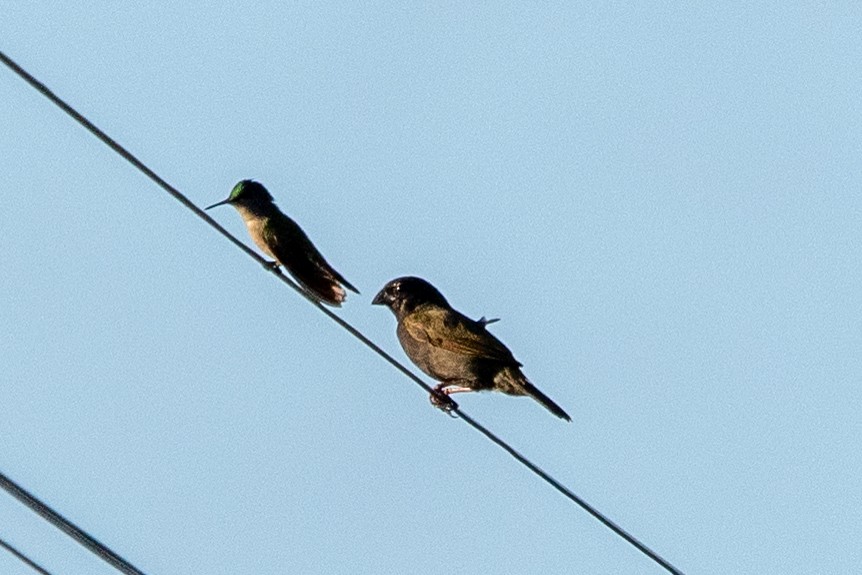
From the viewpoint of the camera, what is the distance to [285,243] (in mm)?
15086

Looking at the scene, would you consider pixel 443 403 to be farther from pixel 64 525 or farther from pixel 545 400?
pixel 64 525

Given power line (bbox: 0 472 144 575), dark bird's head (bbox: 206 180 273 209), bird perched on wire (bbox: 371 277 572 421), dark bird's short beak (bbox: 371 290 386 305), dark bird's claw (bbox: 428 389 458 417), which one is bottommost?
power line (bbox: 0 472 144 575)

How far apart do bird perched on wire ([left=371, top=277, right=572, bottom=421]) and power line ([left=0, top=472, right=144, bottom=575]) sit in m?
5.15

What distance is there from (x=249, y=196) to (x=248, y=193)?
0.04 meters

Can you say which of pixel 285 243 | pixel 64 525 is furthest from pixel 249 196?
pixel 64 525

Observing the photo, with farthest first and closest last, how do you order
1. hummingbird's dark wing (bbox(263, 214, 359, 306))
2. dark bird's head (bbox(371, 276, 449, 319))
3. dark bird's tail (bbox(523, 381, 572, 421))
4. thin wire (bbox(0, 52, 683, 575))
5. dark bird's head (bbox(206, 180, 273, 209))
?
1. dark bird's head (bbox(206, 180, 273, 209))
2. dark bird's head (bbox(371, 276, 449, 319))
3. hummingbird's dark wing (bbox(263, 214, 359, 306))
4. dark bird's tail (bbox(523, 381, 572, 421))
5. thin wire (bbox(0, 52, 683, 575))

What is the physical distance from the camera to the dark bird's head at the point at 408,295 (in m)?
14.8

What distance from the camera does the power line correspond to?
7.68 metres

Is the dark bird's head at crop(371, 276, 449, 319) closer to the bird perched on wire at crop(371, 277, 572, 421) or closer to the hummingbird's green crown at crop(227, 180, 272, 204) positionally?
the bird perched on wire at crop(371, 277, 572, 421)

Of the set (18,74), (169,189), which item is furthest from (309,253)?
(18,74)

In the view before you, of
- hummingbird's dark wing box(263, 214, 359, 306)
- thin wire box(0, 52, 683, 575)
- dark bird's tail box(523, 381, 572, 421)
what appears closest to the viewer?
thin wire box(0, 52, 683, 575)

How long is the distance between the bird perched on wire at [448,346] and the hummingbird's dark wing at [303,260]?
53 centimetres

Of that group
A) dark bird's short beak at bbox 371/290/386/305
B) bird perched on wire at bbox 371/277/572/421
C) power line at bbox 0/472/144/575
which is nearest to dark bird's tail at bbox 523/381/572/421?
bird perched on wire at bbox 371/277/572/421

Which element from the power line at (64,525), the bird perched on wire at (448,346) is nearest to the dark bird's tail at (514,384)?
the bird perched on wire at (448,346)
